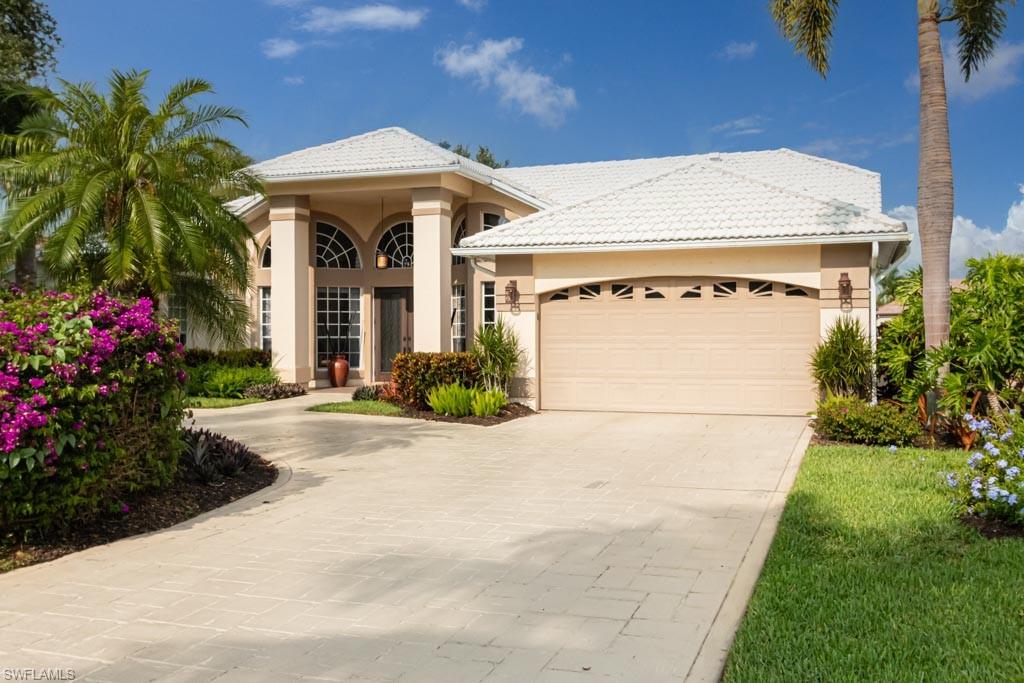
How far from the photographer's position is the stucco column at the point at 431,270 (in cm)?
1859

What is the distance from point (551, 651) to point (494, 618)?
59cm

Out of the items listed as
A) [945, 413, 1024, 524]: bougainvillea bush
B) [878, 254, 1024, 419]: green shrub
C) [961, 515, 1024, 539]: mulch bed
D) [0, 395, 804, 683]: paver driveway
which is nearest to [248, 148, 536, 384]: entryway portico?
[0, 395, 804, 683]: paver driveway

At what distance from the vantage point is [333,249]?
72.4 feet

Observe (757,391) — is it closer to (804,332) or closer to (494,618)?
(804,332)

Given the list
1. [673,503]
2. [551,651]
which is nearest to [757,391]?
[673,503]

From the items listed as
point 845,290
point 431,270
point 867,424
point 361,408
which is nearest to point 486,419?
point 361,408

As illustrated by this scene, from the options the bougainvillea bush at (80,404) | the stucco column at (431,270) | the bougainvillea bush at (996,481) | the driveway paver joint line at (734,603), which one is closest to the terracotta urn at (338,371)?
the stucco column at (431,270)

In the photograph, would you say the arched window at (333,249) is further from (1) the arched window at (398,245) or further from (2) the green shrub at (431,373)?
(2) the green shrub at (431,373)

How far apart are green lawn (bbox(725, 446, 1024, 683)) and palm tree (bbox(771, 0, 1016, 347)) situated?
470 centimetres

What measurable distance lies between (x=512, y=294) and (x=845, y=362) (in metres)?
6.23

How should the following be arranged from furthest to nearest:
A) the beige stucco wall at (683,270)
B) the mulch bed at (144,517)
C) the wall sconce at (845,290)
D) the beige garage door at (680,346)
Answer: the beige garage door at (680,346) < the beige stucco wall at (683,270) < the wall sconce at (845,290) < the mulch bed at (144,517)

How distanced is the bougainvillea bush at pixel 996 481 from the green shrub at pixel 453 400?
9052 mm

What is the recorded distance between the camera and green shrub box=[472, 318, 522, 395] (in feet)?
52.5

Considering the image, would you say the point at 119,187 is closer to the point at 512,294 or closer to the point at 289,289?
the point at 512,294
